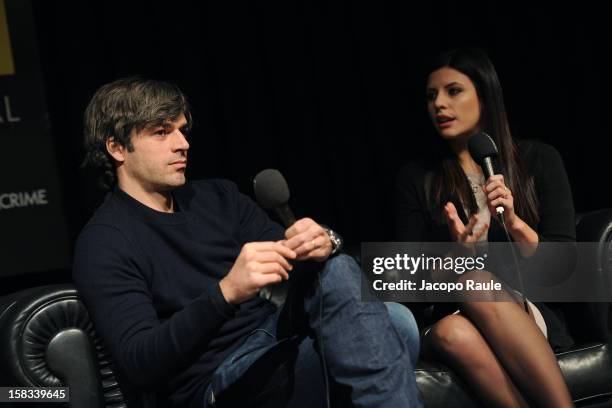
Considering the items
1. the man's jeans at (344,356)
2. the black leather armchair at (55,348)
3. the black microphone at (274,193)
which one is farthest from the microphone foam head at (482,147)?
the black leather armchair at (55,348)

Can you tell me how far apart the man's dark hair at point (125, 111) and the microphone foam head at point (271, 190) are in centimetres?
43

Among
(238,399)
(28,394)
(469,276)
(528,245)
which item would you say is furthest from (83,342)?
(528,245)

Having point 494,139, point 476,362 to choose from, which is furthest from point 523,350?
point 494,139

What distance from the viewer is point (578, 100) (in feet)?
11.8

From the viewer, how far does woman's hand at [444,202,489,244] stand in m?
2.20

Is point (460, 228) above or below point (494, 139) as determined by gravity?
below

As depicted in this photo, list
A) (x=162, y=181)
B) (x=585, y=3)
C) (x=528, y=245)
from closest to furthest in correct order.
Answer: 1. (x=162, y=181)
2. (x=528, y=245)
3. (x=585, y=3)

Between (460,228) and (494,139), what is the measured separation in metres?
0.40

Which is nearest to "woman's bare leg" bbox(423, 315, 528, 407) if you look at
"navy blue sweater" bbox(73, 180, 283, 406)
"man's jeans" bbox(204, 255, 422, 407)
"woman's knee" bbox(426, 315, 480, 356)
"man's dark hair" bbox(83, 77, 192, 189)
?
"woman's knee" bbox(426, 315, 480, 356)

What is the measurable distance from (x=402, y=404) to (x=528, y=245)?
83 centimetres

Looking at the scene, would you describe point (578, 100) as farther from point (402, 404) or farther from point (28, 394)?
point (28, 394)

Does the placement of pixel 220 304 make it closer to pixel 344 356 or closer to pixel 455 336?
pixel 344 356

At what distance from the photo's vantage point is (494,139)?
2494 millimetres

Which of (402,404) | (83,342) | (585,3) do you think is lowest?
(402,404)
